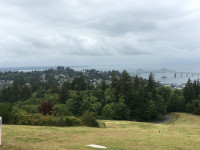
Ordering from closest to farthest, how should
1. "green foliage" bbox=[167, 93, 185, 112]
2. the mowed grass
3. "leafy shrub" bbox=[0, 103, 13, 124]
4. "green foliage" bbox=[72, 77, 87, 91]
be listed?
the mowed grass
"leafy shrub" bbox=[0, 103, 13, 124]
"green foliage" bbox=[167, 93, 185, 112]
"green foliage" bbox=[72, 77, 87, 91]

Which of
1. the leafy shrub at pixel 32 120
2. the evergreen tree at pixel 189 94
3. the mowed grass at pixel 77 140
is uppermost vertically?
the mowed grass at pixel 77 140

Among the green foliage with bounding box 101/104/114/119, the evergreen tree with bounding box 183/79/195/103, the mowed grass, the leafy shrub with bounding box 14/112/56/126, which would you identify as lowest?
the green foliage with bounding box 101/104/114/119

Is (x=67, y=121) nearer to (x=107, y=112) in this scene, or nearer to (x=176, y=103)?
(x=107, y=112)

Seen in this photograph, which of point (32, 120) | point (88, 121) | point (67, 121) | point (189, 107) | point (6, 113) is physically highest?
point (6, 113)

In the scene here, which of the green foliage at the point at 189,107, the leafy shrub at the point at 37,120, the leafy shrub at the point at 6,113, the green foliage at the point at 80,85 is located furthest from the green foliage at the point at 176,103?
the leafy shrub at the point at 6,113

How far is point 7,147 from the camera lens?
8.15 m

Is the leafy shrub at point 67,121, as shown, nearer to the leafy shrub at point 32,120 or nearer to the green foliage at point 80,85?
the leafy shrub at point 32,120

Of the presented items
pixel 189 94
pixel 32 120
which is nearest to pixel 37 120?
pixel 32 120

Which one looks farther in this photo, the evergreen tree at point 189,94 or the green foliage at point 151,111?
the evergreen tree at point 189,94

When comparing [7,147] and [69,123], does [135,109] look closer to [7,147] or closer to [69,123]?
[69,123]

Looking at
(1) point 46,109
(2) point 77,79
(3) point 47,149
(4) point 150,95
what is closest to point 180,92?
(4) point 150,95

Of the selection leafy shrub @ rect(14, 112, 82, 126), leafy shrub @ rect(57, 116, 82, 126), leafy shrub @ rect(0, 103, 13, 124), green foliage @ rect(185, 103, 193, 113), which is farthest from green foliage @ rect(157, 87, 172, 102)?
leafy shrub @ rect(0, 103, 13, 124)

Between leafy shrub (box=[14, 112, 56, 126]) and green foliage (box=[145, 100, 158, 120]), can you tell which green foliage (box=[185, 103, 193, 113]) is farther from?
leafy shrub (box=[14, 112, 56, 126])

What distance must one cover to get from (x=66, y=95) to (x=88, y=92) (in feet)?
19.3
